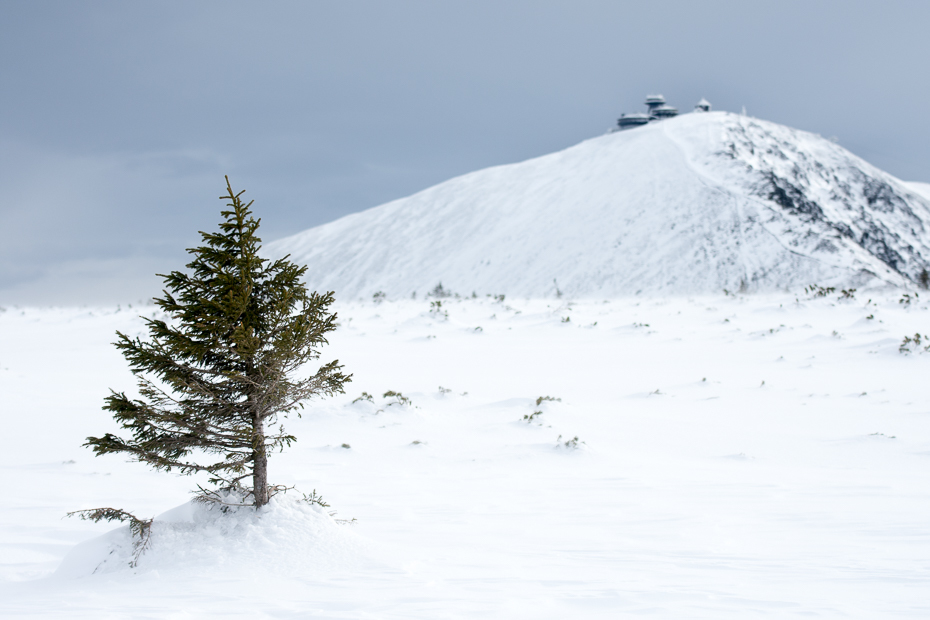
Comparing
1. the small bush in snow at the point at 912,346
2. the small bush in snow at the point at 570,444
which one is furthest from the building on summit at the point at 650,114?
the small bush in snow at the point at 570,444

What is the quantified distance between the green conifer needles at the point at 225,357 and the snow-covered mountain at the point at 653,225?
40.7 meters

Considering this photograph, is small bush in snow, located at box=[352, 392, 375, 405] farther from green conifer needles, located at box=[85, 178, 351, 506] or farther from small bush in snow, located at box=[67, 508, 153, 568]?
small bush in snow, located at box=[67, 508, 153, 568]

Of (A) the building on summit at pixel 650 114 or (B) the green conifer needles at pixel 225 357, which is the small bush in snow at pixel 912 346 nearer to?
(B) the green conifer needles at pixel 225 357

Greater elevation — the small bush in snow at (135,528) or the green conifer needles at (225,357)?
the green conifer needles at (225,357)

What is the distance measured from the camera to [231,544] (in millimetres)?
5410

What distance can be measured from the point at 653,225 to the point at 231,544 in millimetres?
52047

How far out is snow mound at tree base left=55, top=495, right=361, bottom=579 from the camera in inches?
204

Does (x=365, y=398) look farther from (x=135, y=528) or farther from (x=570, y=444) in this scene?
(x=135, y=528)

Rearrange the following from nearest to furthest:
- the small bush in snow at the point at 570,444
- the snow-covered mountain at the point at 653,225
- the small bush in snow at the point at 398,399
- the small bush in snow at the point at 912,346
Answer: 1. the small bush in snow at the point at 570,444
2. the small bush in snow at the point at 398,399
3. the small bush in snow at the point at 912,346
4. the snow-covered mountain at the point at 653,225

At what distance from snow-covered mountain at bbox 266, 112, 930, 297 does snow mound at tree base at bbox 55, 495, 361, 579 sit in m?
40.7

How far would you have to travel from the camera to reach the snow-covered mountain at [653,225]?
154ft

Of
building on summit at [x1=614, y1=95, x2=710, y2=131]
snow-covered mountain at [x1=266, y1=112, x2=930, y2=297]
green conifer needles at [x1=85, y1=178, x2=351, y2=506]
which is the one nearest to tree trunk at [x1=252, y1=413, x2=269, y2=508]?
green conifer needles at [x1=85, y1=178, x2=351, y2=506]

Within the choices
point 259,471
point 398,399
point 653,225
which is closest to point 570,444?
point 398,399

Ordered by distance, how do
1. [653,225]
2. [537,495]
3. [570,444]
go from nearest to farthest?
[537,495], [570,444], [653,225]
